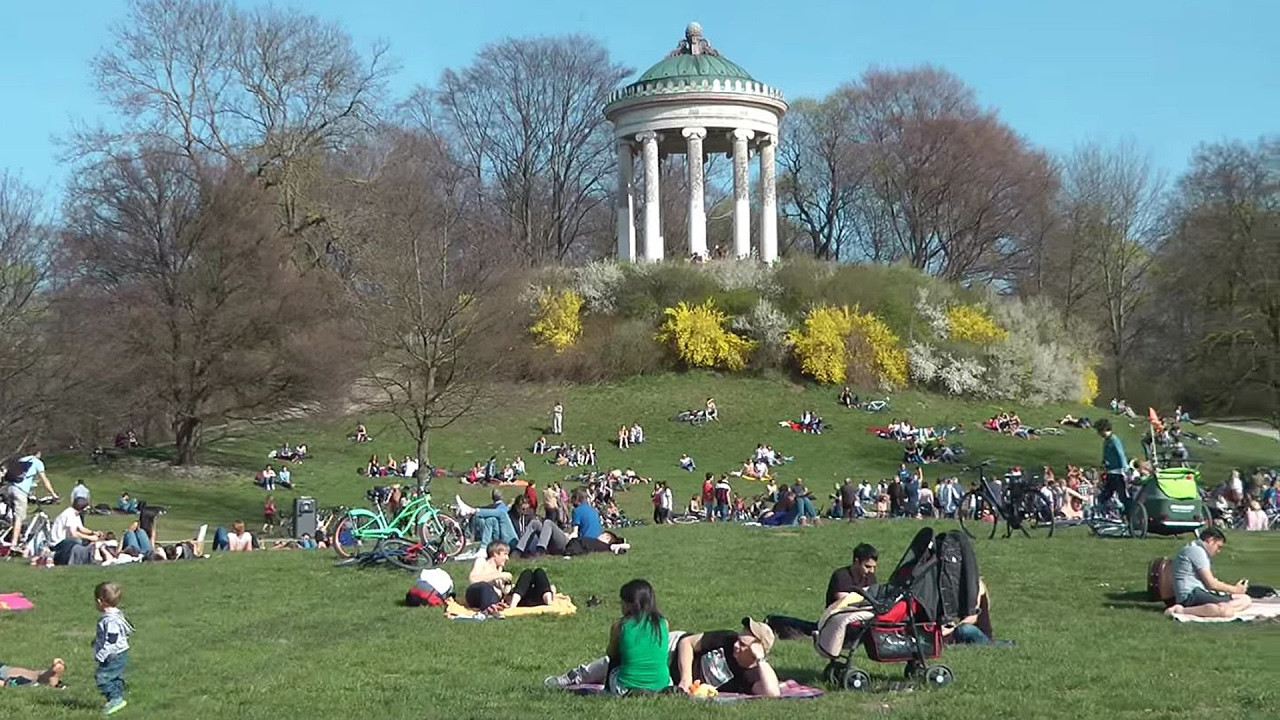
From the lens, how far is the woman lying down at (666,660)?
366 inches

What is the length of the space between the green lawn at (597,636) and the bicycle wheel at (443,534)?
150 centimetres

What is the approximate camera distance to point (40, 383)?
116 feet

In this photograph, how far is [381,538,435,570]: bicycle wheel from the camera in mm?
17234

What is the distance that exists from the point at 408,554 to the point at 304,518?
26.5ft

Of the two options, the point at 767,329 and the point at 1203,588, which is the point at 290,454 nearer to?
the point at 767,329

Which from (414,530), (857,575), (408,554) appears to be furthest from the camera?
(414,530)

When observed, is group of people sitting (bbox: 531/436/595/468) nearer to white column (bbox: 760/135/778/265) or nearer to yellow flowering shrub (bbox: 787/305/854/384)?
yellow flowering shrub (bbox: 787/305/854/384)

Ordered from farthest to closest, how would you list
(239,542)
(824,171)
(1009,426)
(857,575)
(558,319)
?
(824,171) < (558,319) < (1009,426) < (239,542) < (857,575)

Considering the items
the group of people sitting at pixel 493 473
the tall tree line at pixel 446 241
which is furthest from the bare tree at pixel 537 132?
the group of people sitting at pixel 493 473

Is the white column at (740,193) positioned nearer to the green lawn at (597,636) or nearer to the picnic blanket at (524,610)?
the green lawn at (597,636)

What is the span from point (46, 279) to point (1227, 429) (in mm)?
40918

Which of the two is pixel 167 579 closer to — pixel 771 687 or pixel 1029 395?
pixel 771 687

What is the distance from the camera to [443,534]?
18969mm

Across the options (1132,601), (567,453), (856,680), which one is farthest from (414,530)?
(567,453)
